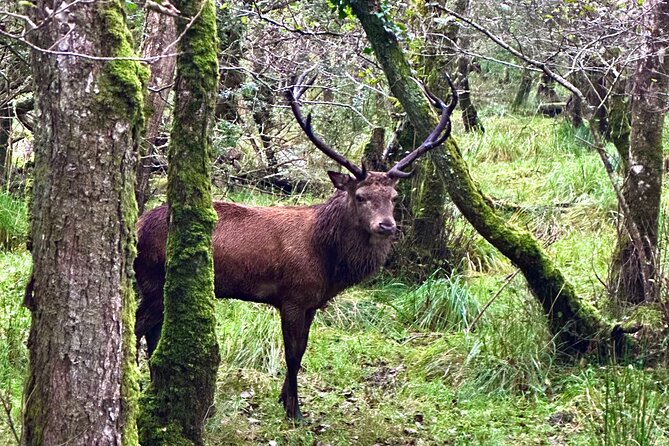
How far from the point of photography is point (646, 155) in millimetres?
7180

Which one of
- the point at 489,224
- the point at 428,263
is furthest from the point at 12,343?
the point at 428,263

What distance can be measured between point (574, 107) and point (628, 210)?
8.01 metres

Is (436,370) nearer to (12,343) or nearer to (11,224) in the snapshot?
(12,343)

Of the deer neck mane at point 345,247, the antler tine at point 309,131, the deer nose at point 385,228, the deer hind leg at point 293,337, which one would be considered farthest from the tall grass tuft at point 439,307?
the antler tine at point 309,131

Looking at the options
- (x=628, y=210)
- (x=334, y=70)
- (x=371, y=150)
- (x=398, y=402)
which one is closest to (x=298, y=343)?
(x=398, y=402)

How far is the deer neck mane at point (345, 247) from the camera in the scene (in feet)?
22.7

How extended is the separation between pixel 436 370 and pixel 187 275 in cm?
312

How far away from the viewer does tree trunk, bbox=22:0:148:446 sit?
3541 mm

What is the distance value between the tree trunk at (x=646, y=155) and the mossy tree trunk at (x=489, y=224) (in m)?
0.65

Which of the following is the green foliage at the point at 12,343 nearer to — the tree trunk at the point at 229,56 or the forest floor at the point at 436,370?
the forest floor at the point at 436,370

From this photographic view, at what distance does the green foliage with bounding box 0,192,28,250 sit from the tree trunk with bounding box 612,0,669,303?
21.3 ft

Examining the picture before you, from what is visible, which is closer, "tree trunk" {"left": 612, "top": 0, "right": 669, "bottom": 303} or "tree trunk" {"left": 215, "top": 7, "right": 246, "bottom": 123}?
"tree trunk" {"left": 612, "top": 0, "right": 669, "bottom": 303}

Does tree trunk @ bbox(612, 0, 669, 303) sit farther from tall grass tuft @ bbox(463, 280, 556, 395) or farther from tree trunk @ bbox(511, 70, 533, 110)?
tree trunk @ bbox(511, 70, 533, 110)

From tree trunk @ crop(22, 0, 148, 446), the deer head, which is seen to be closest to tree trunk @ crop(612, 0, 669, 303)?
the deer head
